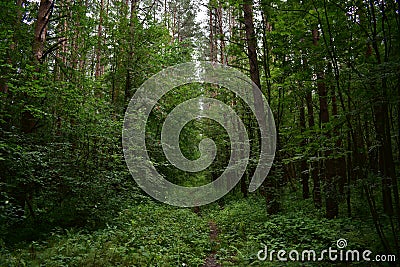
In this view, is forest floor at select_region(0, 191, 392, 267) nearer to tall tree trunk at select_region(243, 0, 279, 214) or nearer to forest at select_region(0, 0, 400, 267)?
forest at select_region(0, 0, 400, 267)

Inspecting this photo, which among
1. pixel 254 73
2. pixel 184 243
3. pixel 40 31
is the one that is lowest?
pixel 184 243

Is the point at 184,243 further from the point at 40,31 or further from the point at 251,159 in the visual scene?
the point at 40,31

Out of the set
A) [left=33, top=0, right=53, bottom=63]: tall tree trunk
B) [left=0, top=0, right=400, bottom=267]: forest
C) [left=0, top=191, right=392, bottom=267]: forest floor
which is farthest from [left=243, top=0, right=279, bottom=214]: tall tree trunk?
[left=33, top=0, right=53, bottom=63]: tall tree trunk

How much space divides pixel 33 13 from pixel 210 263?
11416 mm

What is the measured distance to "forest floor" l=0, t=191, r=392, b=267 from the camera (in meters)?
5.95

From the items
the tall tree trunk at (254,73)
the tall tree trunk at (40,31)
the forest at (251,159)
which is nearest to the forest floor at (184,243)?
the forest at (251,159)

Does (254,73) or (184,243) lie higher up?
(254,73)

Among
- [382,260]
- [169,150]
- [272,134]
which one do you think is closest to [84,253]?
[382,260]

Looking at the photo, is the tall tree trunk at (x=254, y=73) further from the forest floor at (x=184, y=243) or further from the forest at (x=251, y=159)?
the forest floor at (x=184, y=243)

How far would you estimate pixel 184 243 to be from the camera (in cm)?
831

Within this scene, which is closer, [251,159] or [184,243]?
[184,243]

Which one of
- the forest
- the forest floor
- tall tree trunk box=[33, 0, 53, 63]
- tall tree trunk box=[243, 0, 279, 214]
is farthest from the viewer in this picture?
tall tree trunk box=[243, 0, 279, 214]

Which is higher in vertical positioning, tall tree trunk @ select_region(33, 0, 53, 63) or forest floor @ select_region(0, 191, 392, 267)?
tall tree trunk @ select_region(33, 0, 53, 63)

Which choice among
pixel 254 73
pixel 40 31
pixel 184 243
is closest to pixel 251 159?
pixel 254 73
